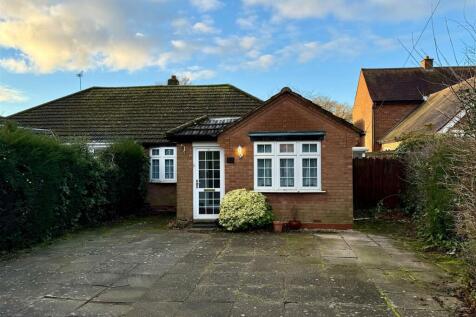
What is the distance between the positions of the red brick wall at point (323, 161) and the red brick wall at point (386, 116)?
1782cm

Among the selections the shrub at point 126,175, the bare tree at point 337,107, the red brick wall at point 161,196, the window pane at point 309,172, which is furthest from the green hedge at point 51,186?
the bare tree at point 337,107

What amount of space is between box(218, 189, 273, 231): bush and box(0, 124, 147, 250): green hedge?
4411mm

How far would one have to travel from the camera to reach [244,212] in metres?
11.0

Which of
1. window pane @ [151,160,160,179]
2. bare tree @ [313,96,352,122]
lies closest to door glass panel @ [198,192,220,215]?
window pane @ [151,160,160,179]

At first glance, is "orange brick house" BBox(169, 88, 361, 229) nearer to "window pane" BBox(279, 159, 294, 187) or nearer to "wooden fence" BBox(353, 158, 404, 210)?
"window pane" BBox(279, 159, 294, 187)

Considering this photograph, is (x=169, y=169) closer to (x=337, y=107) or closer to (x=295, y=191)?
(x=295, y=191)

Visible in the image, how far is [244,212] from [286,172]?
1.84m

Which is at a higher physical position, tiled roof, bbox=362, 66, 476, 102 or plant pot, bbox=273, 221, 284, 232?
tiled roof, bbox=362, 66, 476, 102

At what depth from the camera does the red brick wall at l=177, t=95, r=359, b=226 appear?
11492mm

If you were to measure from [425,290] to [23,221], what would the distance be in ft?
28.0

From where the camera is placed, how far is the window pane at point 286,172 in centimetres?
1168

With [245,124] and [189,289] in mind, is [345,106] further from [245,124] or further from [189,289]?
[189,289]

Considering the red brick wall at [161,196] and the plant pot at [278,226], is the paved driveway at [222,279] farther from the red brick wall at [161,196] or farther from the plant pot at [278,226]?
the red brick wall at [161,196]

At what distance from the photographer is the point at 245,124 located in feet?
39.1
